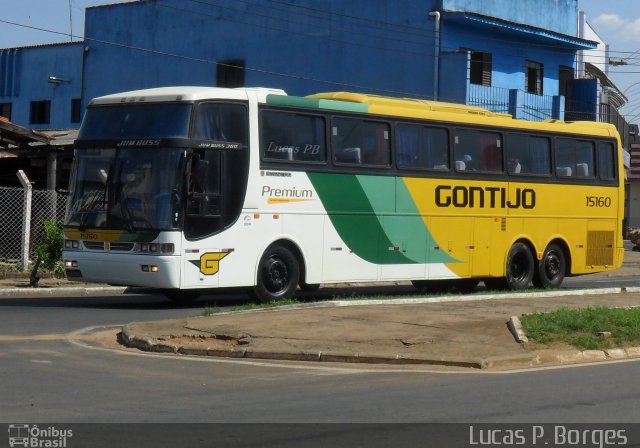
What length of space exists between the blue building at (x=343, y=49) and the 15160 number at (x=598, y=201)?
12242 millimetres

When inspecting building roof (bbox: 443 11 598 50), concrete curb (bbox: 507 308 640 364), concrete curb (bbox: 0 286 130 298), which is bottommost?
concrete curb (bbox: 507 308 640 364)

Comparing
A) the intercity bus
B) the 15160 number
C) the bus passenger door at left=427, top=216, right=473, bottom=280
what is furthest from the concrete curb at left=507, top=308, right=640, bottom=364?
the 15160 number

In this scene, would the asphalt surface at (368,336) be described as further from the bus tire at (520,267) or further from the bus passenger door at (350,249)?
the bus tire at (520,267)

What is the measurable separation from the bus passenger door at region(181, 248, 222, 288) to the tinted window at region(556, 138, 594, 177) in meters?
9.38

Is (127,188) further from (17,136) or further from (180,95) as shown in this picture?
(17,136)

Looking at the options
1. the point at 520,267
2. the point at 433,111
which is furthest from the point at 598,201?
the point at 433,111

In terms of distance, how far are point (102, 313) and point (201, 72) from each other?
27.3 m

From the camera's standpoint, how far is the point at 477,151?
74.8 feet

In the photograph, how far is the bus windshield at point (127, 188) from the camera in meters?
17.8

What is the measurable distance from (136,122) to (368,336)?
22.2ft

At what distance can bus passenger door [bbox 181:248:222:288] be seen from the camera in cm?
1792

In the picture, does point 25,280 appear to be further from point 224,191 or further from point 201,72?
point 201,72

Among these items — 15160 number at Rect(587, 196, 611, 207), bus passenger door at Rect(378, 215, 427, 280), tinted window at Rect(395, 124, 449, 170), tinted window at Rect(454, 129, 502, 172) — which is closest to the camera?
bus passenger door at Rect(378, 215, 427, 280)

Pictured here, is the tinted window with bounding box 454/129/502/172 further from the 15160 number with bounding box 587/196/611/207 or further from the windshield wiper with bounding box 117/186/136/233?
the windshield wiper with bounding box 117/186/136/233
